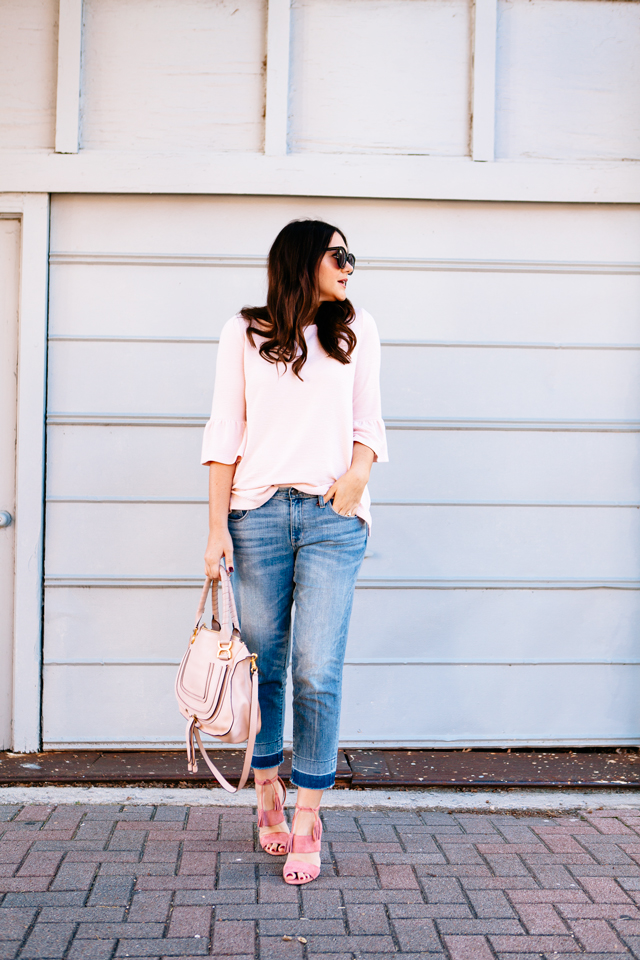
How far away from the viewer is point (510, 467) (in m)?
3.33

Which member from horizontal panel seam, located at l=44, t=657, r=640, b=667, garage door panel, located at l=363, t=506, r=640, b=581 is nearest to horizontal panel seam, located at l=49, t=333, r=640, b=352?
garage door panel, located at l=363, t=506, r=640, b=581

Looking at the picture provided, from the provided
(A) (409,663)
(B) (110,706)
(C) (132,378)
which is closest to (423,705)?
(A) (409,663)

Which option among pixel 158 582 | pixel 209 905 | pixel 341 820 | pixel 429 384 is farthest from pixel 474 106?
pixel 209 905

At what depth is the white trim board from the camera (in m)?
3.15

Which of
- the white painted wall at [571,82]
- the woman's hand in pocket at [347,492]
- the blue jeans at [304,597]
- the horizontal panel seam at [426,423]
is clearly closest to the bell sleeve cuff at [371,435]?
the woman's hand in pocket at [347,492]

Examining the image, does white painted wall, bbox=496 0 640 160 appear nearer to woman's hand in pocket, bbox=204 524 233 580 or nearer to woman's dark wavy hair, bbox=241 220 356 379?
woman's dark wavy hair, bbox=241 220 356 379

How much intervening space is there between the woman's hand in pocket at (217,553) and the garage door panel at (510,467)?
3.74 ft

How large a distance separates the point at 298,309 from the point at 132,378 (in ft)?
3.93

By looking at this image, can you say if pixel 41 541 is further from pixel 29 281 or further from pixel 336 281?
pixel 336 281

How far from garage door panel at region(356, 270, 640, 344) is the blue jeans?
1.28 metres

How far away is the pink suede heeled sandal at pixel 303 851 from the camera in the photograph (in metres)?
2.20

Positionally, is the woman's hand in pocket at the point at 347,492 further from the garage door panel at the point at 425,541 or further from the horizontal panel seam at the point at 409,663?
the horizontal panel seam at the point at 409,663

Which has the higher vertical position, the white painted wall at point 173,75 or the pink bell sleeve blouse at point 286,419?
the white painted wall at point 173,75

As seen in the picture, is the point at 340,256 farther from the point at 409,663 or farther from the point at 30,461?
the point at 409,663
